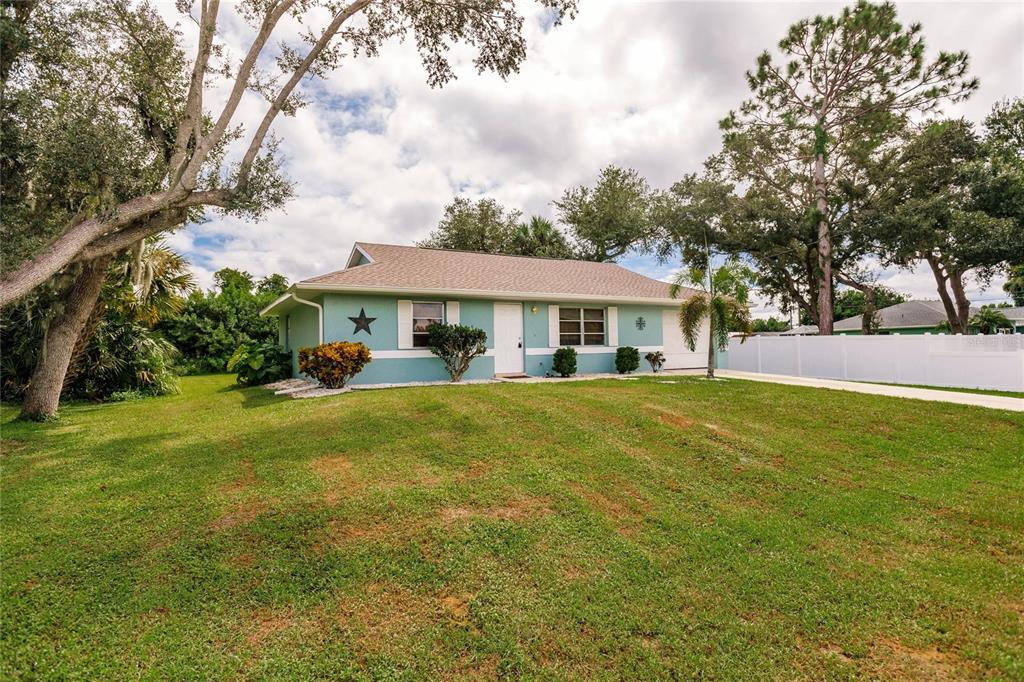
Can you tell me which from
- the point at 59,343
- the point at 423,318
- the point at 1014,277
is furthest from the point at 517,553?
the point at 1014,277

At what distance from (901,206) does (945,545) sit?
20703 millimetres

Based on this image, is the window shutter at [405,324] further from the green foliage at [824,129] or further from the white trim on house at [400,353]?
the green foliage at [824,129]

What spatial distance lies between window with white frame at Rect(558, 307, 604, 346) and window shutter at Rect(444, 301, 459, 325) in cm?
335

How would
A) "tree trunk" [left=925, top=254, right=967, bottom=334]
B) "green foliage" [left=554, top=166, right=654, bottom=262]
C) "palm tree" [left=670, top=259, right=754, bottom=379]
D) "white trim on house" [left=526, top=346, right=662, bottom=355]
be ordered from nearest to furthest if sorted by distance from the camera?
"palm tree" [left=670, top=259, right=754, bottom=379]
"white trim on house" [left=526, top=346, right=662, bottom=355]
"tree trunk" [left=925, top=254, right=967, bottom=334]
"green foliage" [left=554, top=166, right=654, bottom=262]

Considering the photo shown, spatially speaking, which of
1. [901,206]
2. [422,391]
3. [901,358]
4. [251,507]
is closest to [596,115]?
[422,391]

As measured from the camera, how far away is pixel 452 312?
40.1ft

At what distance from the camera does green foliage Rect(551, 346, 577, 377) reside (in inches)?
512

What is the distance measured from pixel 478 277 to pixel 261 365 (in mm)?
7608

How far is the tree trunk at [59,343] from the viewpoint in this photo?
825cm

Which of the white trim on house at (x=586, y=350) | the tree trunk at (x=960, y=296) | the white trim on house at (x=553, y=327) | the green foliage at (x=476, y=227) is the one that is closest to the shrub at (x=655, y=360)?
the white trim on house at (x=586, y=350)

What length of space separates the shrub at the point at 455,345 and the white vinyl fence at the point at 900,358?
11.3 meters

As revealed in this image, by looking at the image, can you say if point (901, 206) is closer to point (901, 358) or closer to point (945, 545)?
point (901, 358)

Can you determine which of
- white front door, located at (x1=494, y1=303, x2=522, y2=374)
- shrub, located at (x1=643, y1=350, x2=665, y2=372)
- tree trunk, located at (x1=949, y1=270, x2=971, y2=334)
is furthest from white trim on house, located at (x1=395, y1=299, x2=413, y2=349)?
tree trunk, located at (x1=949, y1=270, x2=971, y2=334)

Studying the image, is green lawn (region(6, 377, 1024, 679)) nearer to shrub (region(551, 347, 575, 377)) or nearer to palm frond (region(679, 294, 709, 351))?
palm frond (region(679, 294, 709, 351))
